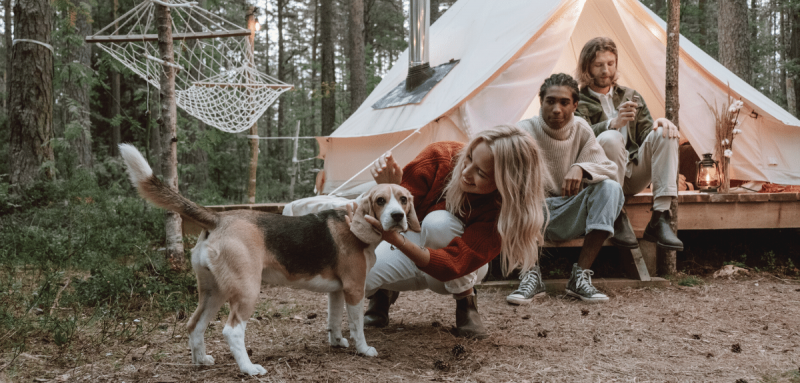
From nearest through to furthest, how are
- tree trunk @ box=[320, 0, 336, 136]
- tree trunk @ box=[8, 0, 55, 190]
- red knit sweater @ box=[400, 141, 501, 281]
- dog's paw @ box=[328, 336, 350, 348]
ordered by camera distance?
1. red knit sweater @ box=[400, 141, 501, 281]
2. dog's paw @ box=[328, 336, 350, 348]
3. tree trunk @ box=[8, 0, 55, 190]
4. tree trunk @ box=[320, 0, 336, 136]

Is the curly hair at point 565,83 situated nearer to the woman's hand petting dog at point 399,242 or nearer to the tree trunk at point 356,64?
the woman's hand petting dog at point 399,242

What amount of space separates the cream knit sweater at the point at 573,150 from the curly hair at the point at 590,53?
83 centimetres

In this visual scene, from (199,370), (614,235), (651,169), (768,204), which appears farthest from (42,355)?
(768,204)

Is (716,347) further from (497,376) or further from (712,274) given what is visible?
(712,274)

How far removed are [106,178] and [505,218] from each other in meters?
10.9

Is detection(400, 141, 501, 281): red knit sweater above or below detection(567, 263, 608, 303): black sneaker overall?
above

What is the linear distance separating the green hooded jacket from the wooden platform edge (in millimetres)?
906

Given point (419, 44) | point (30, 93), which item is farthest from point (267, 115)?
point (419, 44)

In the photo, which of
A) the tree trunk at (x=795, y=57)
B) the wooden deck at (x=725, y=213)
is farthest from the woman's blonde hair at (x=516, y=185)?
the tree trunk at (x=795, y=57)

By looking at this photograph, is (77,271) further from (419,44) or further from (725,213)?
(725,213)

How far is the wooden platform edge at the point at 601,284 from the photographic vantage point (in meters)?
3.80

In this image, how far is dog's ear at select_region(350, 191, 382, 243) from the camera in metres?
2.13

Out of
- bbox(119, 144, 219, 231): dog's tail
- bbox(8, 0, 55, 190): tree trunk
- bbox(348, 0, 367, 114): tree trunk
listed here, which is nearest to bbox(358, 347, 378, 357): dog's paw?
bbox(119, 144, 219, 231): dog's tail

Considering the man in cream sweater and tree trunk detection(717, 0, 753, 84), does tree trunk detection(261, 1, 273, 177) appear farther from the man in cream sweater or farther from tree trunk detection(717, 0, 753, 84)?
the man in cream sweater
